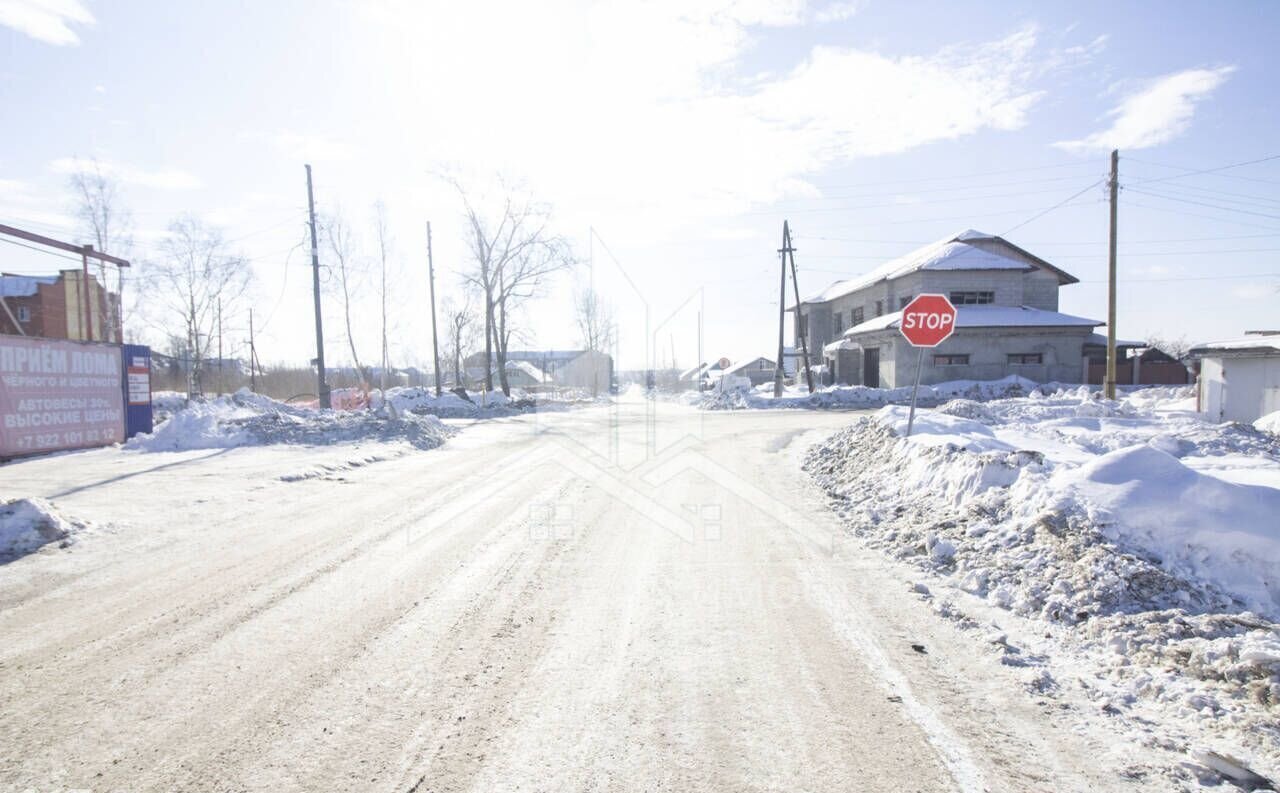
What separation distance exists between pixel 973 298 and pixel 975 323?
460cm

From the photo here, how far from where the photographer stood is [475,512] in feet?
27.7

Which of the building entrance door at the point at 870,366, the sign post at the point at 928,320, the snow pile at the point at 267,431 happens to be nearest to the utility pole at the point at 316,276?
the snow pile at the point at 267,431

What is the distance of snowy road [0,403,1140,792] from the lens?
117 inches

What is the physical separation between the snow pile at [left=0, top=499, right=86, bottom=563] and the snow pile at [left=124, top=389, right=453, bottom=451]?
8853 mm

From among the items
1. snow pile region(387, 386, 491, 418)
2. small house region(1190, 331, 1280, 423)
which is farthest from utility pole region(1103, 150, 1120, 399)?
snow pile region(387, 386, 491, 418)

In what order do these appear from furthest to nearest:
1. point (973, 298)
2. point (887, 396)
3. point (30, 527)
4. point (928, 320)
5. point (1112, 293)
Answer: point (973, 298) < point (887, 396) < point (1112, 293) < point (928, 320) < point (30, 527)

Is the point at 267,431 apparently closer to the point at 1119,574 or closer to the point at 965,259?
the point at 1119,574

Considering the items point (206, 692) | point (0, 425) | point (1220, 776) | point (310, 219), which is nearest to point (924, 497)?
point (1220, 776)

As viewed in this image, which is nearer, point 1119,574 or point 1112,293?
point 1119,574

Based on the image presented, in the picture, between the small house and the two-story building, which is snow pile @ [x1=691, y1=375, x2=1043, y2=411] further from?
the small house

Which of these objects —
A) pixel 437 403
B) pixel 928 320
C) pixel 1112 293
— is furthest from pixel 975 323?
pixel 437 403

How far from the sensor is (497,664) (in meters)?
4.01

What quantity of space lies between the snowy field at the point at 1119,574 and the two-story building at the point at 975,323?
96.8 feet

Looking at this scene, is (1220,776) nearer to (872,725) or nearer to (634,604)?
(872,725)
